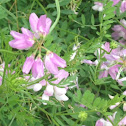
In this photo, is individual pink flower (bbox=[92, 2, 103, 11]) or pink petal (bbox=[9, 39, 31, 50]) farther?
individual pink flower (bbox=[92, 2, 103, 11])

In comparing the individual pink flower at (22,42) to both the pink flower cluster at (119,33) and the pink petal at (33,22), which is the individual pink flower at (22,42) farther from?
the pink flower cluster at (119,33)

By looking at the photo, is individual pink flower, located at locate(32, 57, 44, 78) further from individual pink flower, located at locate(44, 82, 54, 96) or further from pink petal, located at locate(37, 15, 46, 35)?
individual pink flower, located at locate(44, 82, 54, 96)

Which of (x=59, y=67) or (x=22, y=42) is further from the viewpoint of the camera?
(x=59, y=67)

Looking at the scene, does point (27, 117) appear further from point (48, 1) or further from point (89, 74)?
point (48, 1)

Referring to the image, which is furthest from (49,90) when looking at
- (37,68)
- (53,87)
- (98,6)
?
(98,6)

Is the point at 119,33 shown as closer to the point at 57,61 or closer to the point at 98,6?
the point at 98,6

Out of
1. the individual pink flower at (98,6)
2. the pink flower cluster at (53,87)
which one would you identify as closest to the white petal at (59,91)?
the pink flower cluster at (53,87)

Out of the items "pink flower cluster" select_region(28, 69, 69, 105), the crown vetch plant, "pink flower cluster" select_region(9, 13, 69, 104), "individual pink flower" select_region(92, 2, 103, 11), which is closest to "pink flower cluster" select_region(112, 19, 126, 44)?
the crown vetch plant

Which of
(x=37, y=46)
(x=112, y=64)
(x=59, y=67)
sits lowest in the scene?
(x=112, y=64)

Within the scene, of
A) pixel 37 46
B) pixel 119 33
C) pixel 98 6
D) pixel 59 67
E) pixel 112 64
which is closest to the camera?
pixel 37 46

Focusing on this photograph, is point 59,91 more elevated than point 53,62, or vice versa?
point 53,62

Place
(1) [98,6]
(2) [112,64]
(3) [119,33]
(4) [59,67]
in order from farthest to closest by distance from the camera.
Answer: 1. (3) [119,33]
2. (1) [98,6]
3. (2) [112,64]
4. (4) [59,67]

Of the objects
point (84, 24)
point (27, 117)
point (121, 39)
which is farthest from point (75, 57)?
point (121, 39)

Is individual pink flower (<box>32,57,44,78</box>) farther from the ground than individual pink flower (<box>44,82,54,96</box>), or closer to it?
farther from the ground
